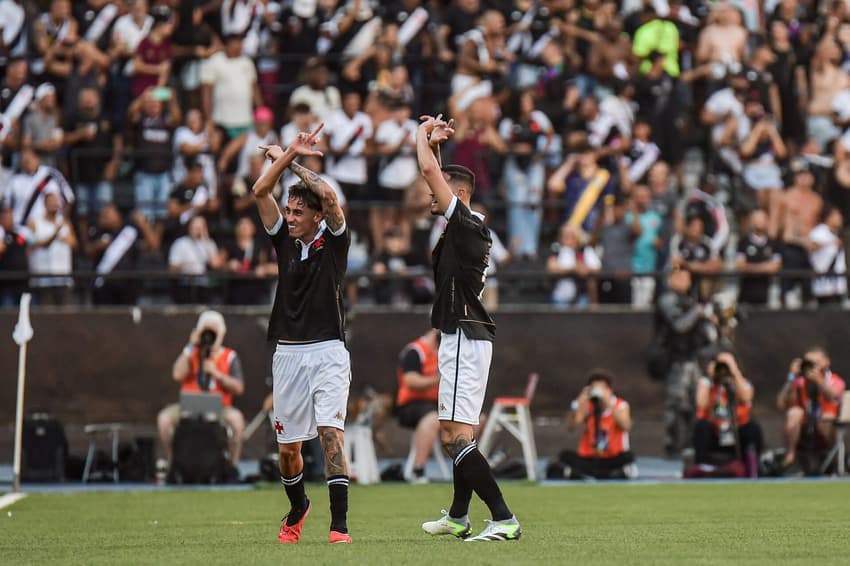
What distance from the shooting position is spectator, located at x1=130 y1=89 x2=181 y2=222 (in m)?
22.0

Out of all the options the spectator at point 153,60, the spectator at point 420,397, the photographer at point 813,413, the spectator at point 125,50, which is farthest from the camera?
the spectator at point 125,50

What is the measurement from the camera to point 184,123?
22.6m

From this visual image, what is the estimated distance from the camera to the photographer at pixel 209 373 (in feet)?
62.3

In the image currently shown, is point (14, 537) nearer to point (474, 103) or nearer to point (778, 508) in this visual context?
point (778, 508)

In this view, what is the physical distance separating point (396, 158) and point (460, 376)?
39.4ft

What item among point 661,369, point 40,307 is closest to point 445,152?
point 661,369

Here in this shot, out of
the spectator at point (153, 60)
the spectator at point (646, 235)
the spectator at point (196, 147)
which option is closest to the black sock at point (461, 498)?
the spectator at point (646, 235)

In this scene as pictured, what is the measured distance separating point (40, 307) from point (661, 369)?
818cm

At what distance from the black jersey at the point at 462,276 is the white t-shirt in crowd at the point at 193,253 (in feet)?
37.2

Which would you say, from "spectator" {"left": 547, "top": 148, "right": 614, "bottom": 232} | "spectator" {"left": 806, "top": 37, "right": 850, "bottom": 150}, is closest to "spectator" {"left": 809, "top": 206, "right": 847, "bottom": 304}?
"spectator" {"left": 806, "top": 37, "right": 850, "bottom": 150}

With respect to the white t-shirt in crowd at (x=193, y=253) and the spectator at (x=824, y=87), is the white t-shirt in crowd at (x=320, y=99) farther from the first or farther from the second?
the spectator at (x=824, y=87)

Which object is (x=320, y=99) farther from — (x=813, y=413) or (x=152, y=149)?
(x=813, y=413)

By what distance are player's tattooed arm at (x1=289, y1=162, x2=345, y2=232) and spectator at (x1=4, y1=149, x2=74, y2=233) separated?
453 inches

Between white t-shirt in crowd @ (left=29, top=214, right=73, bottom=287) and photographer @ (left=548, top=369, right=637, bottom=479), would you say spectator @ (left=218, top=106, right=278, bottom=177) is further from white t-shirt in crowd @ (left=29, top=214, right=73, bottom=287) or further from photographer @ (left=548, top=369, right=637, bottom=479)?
photographer @ (left=548, top=369, right=637, bottom=479)
